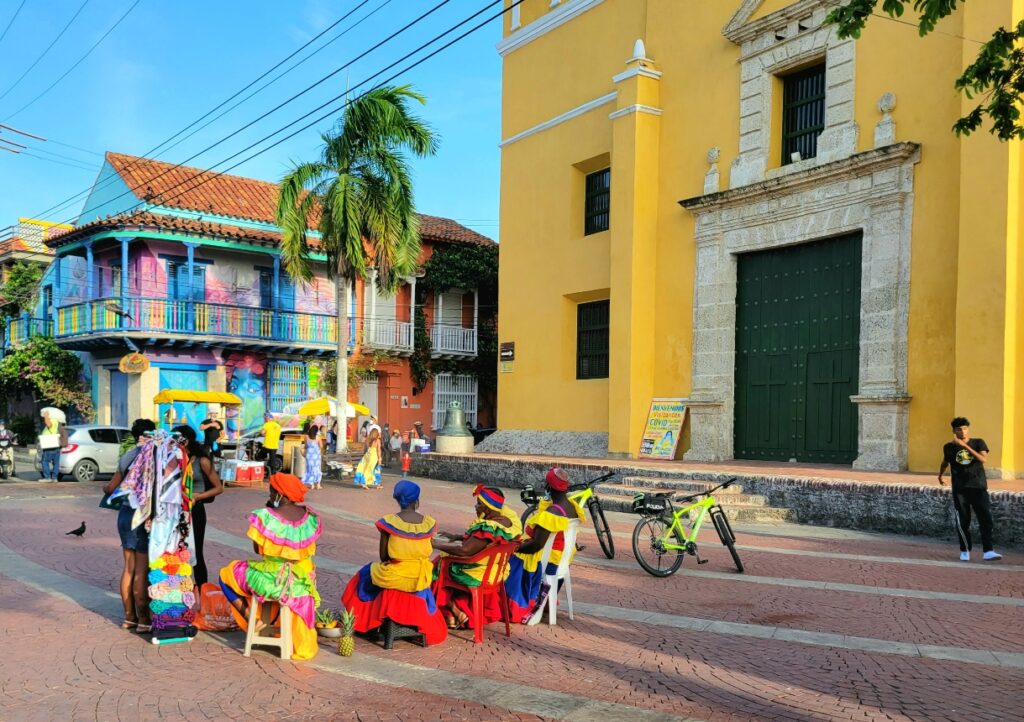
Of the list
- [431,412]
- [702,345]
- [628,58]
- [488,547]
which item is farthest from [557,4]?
[488,547]

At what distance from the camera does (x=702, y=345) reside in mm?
17688

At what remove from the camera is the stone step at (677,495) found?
13.3 meters

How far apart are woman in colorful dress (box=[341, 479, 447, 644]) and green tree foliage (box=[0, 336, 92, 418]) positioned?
26610 millimetres

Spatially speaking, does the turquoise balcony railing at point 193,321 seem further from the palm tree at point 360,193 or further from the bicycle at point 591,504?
the bicycle at point 591,504

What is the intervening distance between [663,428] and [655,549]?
8805 mm

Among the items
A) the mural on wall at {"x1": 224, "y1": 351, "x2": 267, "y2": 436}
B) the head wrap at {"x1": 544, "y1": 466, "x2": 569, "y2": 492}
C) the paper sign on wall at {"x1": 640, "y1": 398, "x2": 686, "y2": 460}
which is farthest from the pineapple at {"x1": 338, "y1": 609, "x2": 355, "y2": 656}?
the mural on wall at {"x1": 224, "y1": 351, "x2": 267, "y2": 436}

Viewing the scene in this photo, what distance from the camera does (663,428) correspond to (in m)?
18.0

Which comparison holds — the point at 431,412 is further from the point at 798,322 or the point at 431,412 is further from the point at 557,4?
the point at 798,322

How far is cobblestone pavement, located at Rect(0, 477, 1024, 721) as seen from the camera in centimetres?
521

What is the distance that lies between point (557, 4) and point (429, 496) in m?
12.2

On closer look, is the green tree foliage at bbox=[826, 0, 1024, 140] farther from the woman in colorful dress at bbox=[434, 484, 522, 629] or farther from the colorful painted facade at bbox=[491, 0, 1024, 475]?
the colorful painted facade at bbox=[491, 0, 1024, 475]

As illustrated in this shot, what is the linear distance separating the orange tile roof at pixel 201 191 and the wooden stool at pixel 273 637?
79.3 feet

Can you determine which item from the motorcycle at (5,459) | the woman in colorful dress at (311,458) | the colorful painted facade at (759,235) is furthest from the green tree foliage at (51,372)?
the colorful painted facade at (759,235)

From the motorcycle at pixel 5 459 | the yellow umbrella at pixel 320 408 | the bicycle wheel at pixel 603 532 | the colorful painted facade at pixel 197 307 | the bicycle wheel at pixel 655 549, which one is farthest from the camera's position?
the colorful painted facade at pixel 197 307
